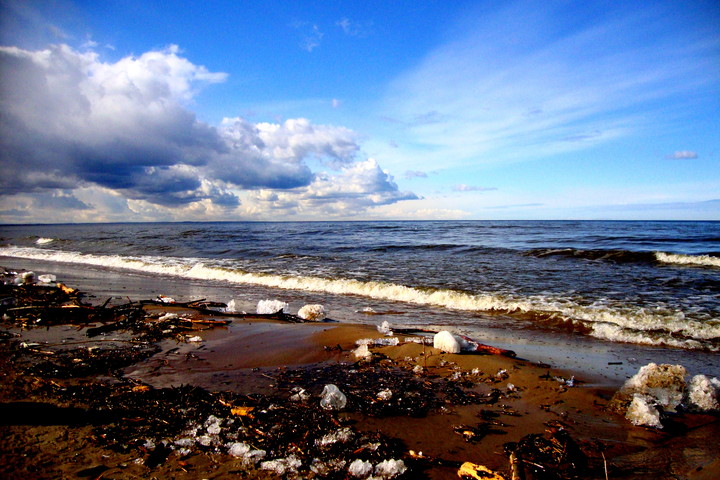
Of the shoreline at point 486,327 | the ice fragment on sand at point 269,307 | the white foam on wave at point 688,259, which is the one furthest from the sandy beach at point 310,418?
the white foam on wave at point 688,259

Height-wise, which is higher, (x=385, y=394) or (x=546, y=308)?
(x=385, y=394)

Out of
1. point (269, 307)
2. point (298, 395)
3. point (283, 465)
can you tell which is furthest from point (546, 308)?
point (283, 465)

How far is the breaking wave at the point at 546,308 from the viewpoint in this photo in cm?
646

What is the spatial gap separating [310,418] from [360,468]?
0.77 metres

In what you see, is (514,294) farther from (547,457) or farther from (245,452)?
(245,452)

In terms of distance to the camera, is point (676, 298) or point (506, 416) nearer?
point (506, 416)

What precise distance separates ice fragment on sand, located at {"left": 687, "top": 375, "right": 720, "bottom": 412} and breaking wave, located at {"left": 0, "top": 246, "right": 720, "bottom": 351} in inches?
126

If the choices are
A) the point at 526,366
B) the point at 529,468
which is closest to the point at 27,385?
the point at 529,468

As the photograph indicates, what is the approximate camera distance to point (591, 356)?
5.39 m

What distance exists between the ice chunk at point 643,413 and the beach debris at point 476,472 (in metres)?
1.83

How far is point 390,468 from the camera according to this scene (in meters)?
2.30

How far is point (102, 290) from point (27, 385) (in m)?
7.58

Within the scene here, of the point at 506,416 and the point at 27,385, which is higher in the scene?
the point at 27,385

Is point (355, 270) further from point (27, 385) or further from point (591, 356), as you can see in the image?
point (27, 385)
